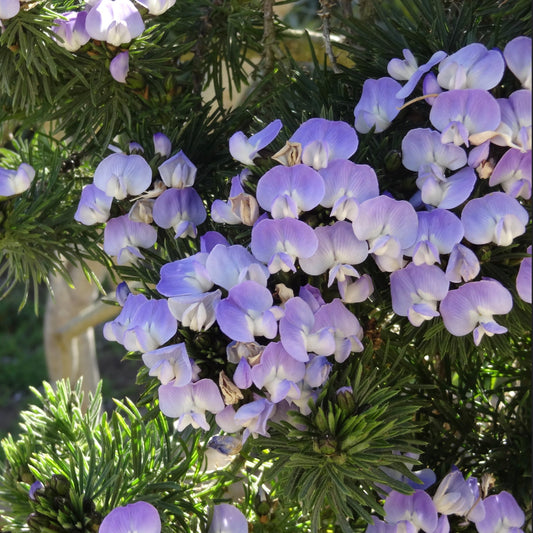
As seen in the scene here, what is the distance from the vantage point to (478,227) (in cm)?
27

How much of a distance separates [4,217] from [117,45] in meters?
0.11

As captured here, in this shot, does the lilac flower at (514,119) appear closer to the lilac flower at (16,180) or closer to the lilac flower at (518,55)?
the lilac flower at (518,55)

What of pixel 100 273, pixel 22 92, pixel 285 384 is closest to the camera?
pixel 285 384

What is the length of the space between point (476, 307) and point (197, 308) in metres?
0.10

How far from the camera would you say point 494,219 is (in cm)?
27

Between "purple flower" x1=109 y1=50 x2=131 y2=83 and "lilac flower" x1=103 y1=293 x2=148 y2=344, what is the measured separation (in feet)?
0.40

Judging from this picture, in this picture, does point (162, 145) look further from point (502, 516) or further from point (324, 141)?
point (502, 516)

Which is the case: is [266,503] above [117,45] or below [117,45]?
below

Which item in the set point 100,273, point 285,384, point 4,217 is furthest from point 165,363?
point 100,273

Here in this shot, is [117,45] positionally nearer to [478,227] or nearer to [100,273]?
[478,227]

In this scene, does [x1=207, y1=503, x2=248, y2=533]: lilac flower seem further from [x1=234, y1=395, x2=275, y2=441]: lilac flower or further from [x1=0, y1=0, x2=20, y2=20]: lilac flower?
[x1=0, y1=0, x2=20, y2=20]: lilac flower

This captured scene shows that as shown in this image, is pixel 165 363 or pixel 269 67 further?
pixel 269 67

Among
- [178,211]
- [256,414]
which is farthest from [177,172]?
[256,414]

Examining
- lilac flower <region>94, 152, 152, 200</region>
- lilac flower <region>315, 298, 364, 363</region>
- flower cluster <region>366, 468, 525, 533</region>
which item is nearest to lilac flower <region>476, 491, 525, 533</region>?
flower cluster <region>366, 468, 525, 533</region>
